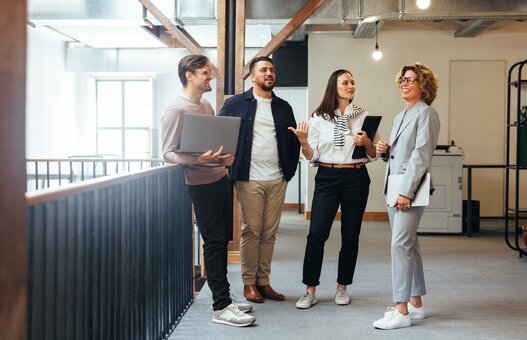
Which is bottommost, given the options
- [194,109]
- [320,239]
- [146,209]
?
[320,239]

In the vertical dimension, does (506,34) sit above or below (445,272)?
above

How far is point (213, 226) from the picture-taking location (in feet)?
11.1

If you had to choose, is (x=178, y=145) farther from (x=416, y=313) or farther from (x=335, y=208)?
(x=416, y=313)

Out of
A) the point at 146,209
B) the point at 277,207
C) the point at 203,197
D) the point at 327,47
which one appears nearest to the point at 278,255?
the point at 277,207

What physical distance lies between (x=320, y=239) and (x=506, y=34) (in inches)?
254

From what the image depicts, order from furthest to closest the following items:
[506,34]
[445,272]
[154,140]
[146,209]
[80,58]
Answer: [154,140] < [80,58] < [506,34] < [445,272] < [146,209]

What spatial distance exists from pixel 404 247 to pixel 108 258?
1691 mm

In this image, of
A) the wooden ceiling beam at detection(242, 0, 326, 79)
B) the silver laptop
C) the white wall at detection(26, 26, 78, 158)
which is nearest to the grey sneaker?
the silver laptop

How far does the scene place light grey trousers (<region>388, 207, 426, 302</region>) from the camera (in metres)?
3.33

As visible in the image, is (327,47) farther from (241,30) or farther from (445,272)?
(445,272)

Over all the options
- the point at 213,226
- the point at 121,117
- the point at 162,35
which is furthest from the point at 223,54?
the point at 121,117

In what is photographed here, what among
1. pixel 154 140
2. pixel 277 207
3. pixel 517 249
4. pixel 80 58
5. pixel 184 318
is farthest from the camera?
pixel 154 140

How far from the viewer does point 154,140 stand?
1202 cm

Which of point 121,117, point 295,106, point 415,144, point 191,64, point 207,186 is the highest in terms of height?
point 295,106
